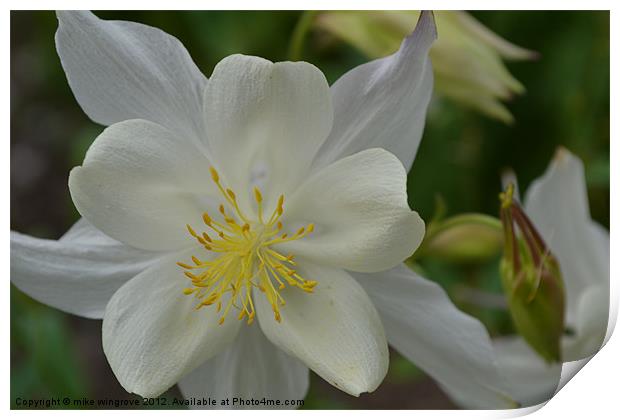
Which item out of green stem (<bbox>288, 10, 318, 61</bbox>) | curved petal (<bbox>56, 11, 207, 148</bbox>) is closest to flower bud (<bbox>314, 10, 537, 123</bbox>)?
green stem (<bbox>288, 10, 318, 61</bbox>)

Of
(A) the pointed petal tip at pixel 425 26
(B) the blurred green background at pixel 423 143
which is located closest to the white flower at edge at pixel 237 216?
(A) the pointed petal tip at pixel 425 26

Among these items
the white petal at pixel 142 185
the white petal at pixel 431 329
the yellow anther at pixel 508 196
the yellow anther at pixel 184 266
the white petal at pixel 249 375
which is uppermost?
the white petal at pixel 142 185

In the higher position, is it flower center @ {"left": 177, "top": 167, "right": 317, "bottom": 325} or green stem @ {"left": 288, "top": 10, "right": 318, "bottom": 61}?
green stem @ {"left": 288, "top": 10, "right": 318, "bottom": 61}

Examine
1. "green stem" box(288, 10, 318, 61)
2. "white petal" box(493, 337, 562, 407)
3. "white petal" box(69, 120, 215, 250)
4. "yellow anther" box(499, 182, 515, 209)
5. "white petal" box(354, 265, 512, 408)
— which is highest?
"green stem" box(288, 10, 318, 61)

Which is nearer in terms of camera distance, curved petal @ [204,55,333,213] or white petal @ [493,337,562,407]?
curved petal @ [204,55,333,213]

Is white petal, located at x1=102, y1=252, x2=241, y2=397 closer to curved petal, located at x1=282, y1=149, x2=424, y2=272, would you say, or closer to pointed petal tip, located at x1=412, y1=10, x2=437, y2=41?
curved petal, located at x1=282, y1=149, x2=424, y2=272

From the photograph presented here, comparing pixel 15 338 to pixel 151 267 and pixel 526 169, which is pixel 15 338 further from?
pixel 526 169

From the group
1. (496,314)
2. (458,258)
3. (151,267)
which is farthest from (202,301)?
(496,314)

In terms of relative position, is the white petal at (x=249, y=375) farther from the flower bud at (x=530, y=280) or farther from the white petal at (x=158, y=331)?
the flower bud at (x=530, y=280)
